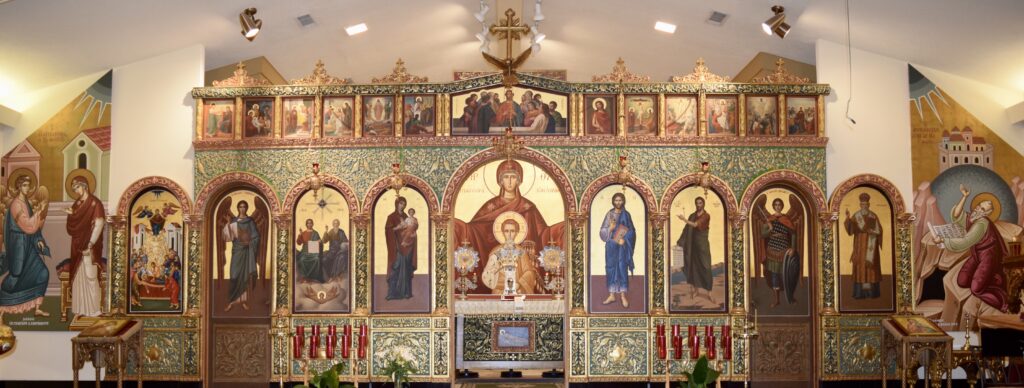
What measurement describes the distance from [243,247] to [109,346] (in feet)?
8.51

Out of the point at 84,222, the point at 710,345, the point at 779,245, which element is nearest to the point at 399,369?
the point at 710,345

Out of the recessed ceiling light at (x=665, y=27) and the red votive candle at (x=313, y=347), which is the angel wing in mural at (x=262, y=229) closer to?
the red votive candle at (x=313, y=347)

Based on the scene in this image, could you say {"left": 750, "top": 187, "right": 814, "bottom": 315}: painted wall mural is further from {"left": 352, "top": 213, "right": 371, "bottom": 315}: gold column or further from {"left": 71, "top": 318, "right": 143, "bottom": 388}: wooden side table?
{"left": 71, "top": 318, "right": 143, "bottom": 388}: wooden side table

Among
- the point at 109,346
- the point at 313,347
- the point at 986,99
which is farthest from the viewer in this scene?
the point at 986,99

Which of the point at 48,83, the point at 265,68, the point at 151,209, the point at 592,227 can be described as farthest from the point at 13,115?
the point at 592,227

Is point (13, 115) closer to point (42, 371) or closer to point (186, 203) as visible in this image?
point (186, 203)

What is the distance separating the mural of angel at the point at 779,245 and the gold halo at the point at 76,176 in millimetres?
11063

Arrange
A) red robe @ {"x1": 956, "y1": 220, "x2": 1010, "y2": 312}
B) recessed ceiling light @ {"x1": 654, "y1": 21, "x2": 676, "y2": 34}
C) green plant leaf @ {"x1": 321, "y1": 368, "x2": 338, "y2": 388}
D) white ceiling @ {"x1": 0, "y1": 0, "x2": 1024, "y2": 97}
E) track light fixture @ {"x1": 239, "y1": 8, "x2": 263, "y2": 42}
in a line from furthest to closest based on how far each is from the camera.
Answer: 1. recessed ceiling light @ {"x1": 654, "y1": 21, "x2": 676, "y2": 34}
2. red robe @ {"x1": 956, "y1": 220, "x2": 1010, "y2": 312}
3. track light fixture @ {"x1": 239, "y1": 8, "x2": 263, "y2": 42}
4. white ceiling @ {"x1": 0, "y1": 0, "x2": 1024, "y2": 97}
5. green plant leaf @ {"x1": 321, "y1": 368, "x2": 338, "y2": 388}

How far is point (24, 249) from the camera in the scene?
1581 centimetres

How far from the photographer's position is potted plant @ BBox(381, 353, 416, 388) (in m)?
13.7

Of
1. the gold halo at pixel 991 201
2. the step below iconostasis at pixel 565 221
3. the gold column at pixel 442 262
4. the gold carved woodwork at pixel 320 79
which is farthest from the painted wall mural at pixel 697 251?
the gold carved woodwork at pixel 320 79

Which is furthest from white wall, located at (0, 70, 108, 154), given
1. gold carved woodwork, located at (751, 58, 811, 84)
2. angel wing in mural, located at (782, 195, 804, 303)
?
angel wing in mural, located at (782, 195, 804, 303)

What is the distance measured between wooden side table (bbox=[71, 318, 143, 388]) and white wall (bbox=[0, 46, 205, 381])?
40.9 inches

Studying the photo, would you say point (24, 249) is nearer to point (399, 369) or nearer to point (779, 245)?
point (399, 369)
